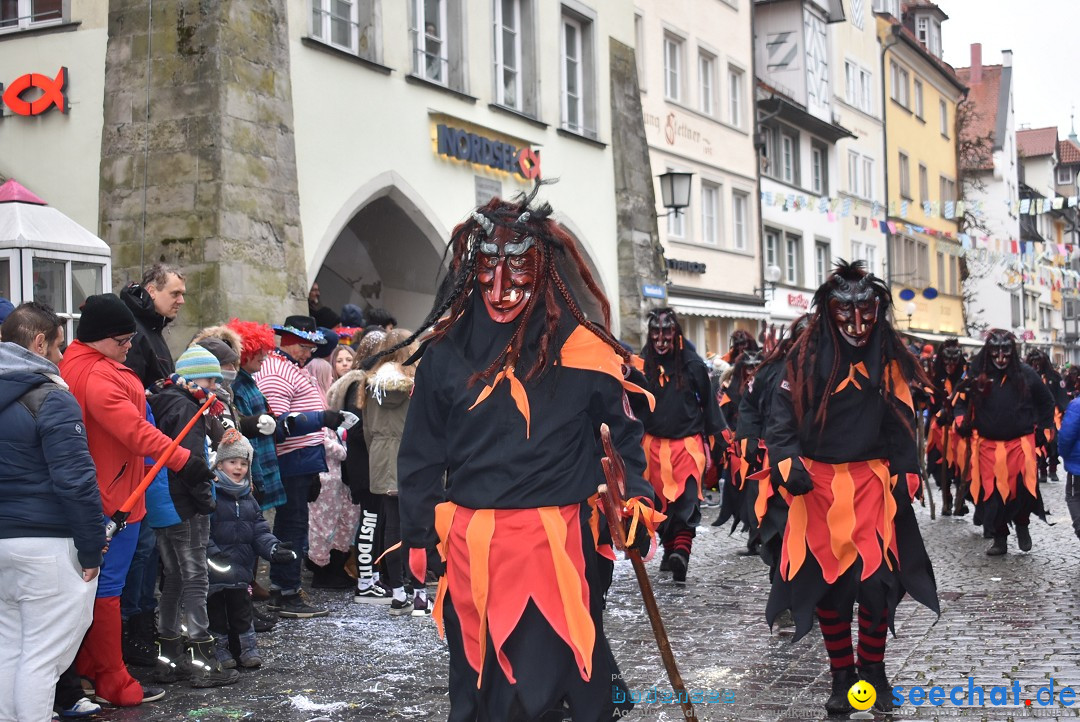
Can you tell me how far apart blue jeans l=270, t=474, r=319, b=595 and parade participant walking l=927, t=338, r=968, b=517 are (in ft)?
22.8

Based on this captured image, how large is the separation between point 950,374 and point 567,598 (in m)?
12.5

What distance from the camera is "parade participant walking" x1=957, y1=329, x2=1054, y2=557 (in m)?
11.2

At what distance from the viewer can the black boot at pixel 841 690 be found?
5.92 meters

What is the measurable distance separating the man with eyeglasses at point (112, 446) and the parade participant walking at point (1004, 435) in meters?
7.46

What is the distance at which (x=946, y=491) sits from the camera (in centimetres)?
1427

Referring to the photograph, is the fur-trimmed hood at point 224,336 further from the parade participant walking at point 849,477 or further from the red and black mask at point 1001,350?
the red and black mask at point 1001,350

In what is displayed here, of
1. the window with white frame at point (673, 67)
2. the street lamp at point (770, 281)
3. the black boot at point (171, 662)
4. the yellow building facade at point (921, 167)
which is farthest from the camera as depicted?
the yellow building facade at point (921, 167)

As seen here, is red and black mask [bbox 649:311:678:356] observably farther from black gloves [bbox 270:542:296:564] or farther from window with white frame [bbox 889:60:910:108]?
window with white frame [bbox 889:60:910:108]

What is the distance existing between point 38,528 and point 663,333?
615cm

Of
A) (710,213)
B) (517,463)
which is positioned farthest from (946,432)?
(710,213)

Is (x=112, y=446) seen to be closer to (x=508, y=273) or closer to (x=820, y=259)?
(x=508, y=273)

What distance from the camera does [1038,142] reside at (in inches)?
3041

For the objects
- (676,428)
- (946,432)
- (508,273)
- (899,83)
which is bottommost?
(946,432)

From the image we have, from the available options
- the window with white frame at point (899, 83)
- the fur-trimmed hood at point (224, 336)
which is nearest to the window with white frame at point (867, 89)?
the window with white frame at point (899, 83)
